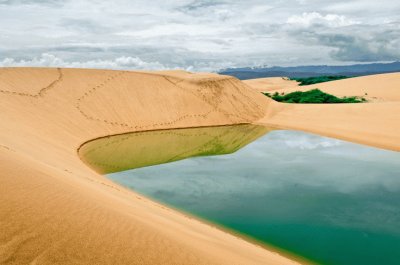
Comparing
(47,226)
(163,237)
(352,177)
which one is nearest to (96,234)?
(47,226)

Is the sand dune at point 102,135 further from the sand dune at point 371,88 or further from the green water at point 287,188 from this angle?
the green water at point 287,188

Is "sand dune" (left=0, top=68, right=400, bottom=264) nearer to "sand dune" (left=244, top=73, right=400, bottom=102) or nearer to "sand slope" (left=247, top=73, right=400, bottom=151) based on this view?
"sand slope" (left=247, top=73, right=400, bottom=151)

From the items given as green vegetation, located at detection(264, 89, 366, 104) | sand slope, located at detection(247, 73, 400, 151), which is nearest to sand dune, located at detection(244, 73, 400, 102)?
sand slope, located at detection(247, 73, 400, 151)

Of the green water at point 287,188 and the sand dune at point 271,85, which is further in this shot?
the sand dune at point 271,85

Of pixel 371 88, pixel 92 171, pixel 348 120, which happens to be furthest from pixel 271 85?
pixel 92 171

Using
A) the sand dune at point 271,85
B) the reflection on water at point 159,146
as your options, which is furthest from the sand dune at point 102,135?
the sand dune at point 271,85

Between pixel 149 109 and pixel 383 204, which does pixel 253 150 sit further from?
pixel 149 109
